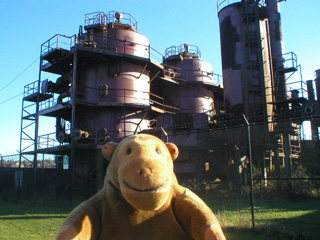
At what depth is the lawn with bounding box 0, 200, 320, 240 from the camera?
21.6ft

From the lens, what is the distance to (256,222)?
7336 mm

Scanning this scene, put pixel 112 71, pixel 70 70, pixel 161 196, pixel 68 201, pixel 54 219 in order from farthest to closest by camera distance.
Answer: pixel 70 70
pixel 112 71
pixel 68 201
pixel 54 219
pixel 161 196

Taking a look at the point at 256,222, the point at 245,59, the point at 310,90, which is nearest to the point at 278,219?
the point at 256,222

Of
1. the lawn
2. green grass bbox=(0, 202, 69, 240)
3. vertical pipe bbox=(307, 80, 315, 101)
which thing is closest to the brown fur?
the lawn

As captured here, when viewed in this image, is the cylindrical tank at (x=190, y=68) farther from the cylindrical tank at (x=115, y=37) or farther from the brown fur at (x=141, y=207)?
the brown fur at (x=141, y=207)

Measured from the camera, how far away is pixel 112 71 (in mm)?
19094

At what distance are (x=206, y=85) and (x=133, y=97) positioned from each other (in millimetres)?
8888

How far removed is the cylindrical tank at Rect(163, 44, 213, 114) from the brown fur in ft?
68.6

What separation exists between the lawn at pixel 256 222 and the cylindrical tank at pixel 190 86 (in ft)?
45.3

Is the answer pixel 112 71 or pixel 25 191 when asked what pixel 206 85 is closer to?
pixel 112 71

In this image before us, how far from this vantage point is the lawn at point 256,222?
6.59m

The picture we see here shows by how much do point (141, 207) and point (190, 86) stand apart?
901 inches

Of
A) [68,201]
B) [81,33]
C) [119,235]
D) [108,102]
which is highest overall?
[81,33]

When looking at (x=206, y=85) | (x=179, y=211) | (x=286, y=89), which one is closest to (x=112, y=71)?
(x=206, y=85)
